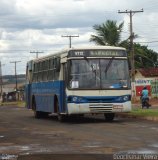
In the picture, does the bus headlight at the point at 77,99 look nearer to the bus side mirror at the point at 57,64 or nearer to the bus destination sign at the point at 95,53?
the bus destination sign at the point at 95,53

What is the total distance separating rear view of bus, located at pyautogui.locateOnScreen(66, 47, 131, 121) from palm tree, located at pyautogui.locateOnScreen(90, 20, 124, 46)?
39491mm

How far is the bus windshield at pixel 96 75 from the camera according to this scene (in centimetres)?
2422

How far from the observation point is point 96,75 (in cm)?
2428

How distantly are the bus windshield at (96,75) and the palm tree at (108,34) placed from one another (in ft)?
130

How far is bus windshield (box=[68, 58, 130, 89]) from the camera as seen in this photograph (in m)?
24.2

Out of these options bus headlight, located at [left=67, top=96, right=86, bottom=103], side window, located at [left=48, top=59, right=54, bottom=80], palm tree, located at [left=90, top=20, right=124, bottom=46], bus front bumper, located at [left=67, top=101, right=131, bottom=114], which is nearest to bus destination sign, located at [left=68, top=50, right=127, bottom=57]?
bus headlight, located at [left=67, top=96, right=86, bottom=103]

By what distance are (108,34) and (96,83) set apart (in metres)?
40.1

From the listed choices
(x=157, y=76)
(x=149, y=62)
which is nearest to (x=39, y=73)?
(x=157, y=76)

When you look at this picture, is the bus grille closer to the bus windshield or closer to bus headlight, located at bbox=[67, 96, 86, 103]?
bus headlight, located at bbox=[67, 96, 86, 103]

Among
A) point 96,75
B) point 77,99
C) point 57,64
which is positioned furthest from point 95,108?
point 57,64

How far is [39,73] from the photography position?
3067 centimetres

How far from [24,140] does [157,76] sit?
2076 inches

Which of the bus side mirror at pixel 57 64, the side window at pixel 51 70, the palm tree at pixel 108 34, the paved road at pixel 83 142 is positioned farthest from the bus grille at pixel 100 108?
the palm tree at pixel 108 34

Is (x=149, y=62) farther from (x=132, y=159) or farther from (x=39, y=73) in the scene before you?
(x=132, y=159)
